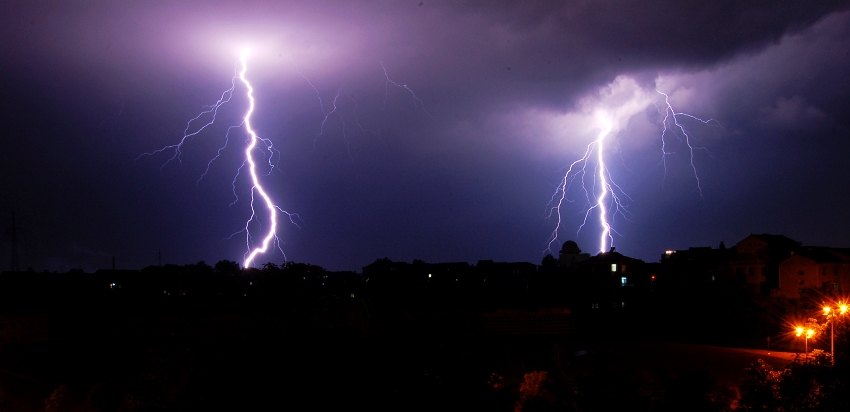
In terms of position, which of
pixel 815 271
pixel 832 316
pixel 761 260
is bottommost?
pixel 832 316

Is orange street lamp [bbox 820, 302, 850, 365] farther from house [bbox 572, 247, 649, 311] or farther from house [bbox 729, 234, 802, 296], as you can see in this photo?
house [bbox 729, 234, 802, 296]

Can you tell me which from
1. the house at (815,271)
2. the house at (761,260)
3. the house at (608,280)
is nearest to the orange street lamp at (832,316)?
the house at (815,271)

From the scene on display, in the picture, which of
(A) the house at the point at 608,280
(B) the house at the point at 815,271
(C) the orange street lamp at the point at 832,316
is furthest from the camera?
(A) the house at the point at 608,280

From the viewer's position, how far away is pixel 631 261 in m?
28.3

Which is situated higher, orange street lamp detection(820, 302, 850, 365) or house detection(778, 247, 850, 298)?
house detection(778, 247, 850, 298)

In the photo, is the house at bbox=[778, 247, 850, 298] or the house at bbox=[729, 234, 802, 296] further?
the house at bbox=[729, 234, 802, 296]

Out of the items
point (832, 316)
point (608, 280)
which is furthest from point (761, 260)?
point (832, 316)

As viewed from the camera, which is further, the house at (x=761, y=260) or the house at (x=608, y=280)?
the house at (x=761, y=260)

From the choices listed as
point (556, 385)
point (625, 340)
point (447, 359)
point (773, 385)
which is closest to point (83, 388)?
point (447, 359)

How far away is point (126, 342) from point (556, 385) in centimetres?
1412

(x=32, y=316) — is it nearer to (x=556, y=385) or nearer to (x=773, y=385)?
(x=556, y=385)

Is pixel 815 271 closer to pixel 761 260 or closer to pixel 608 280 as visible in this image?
pixel 761 260

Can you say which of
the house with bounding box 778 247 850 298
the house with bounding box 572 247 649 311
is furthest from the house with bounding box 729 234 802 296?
the house with bounding box 572 247 649 311

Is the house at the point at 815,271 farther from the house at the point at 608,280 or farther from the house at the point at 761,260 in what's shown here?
the house at the point at 608,280
